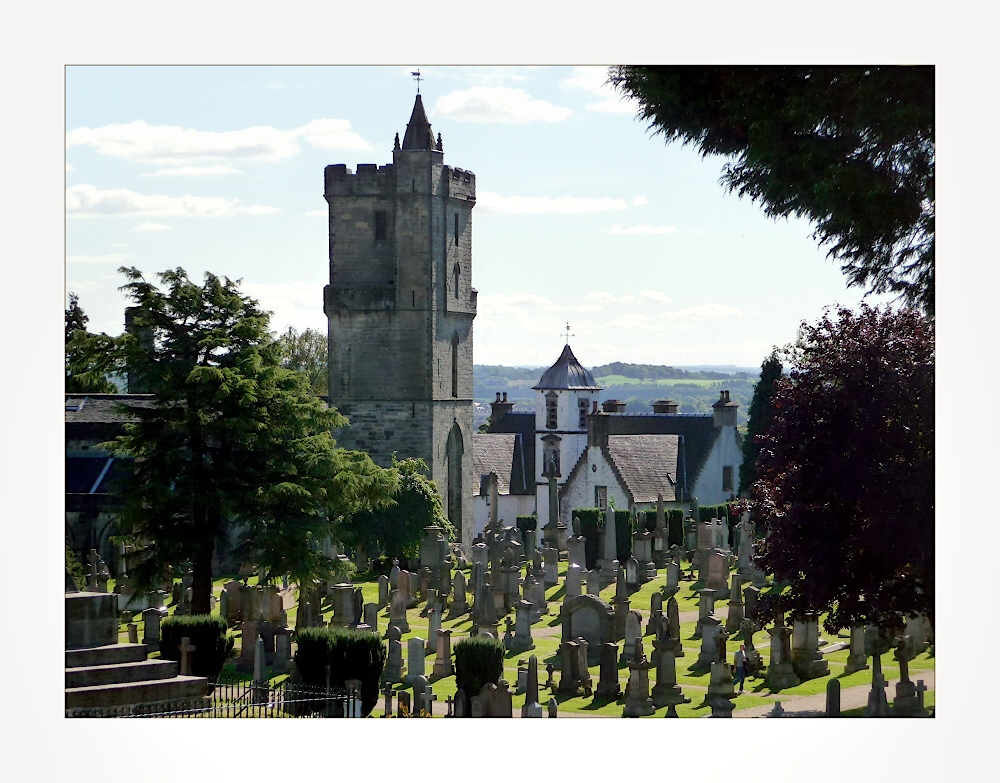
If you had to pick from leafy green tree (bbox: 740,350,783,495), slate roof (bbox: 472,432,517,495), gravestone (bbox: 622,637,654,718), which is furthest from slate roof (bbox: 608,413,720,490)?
gravestone (bbox: 622,637,654,718)

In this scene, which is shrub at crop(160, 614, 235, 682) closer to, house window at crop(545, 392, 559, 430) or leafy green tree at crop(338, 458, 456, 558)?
leafy green tree at crop(338, 458, 456, 558)

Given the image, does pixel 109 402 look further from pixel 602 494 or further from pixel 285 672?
pixel 602 494

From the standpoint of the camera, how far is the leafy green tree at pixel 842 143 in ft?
47.8

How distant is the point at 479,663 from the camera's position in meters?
18.6

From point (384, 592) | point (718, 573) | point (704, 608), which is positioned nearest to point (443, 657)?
point (704, 608)

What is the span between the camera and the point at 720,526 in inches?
1458

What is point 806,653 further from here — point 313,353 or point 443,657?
point 313,353

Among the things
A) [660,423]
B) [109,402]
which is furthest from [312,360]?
[109,402]

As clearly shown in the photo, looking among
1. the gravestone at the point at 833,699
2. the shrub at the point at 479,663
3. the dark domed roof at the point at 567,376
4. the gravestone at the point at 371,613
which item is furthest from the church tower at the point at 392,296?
the gravestone at the point at 833,699

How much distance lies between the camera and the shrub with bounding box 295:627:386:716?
18.3m

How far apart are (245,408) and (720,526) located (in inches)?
723

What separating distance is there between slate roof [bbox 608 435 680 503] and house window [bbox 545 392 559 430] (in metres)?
5.20

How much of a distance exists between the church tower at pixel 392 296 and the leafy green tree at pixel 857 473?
26.0m

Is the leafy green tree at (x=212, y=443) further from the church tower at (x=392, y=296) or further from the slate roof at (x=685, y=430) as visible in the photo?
the slate roof at (x=685, y=430)
